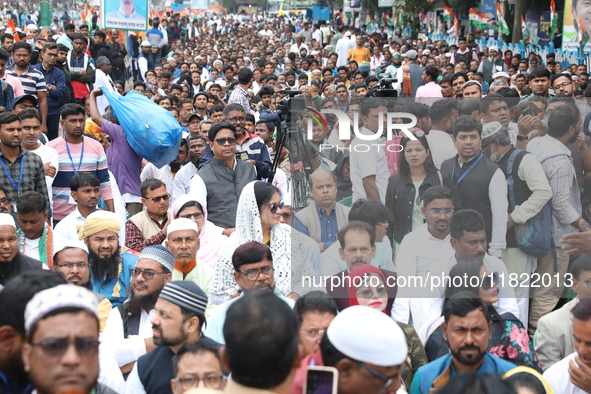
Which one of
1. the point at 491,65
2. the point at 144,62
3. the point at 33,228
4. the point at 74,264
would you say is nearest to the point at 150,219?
the point at 33,228

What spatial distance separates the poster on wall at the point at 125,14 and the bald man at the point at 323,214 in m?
9.08

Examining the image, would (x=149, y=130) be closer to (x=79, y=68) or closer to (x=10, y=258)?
(x=10, y=258)

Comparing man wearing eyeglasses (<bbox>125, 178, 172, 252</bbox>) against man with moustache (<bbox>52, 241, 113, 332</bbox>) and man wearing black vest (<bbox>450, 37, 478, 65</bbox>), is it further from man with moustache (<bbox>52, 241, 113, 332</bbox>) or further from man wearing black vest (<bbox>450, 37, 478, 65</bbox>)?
man wearing black vest (<bbox>450, 37, 478, 65</bbox>)

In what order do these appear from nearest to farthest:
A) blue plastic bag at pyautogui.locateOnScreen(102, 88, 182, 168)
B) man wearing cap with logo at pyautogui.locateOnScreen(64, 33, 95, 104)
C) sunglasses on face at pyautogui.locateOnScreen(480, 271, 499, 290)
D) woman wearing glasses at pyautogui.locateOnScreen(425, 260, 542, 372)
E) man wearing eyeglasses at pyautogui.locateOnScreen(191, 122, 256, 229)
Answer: woman wearing glasses at pyautogui.locateOnScreen(425, 260, 542, 372) < sunglasses on face at pyautogui.locateOnScreen(480, 271, 499, 290) < man wearing eyeglasses at pyautogui.locateOnScreen(191, 122, 256, 229) < blue plastic bag at pyautogui.locateOnScreen(102, 88, 182, 168) < man wearing cap with logo at pyautogui.locateOnScreen(64, 33, 95, 104)

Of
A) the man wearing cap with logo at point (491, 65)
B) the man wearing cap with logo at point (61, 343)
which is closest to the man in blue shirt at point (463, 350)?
the man wearing cap with logo at point (61, 343)

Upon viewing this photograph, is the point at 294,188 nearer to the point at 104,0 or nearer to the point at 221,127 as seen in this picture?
the point at 221,127

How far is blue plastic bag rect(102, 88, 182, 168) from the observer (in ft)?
21.4

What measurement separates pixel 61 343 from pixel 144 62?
14.5m

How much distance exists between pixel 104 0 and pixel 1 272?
9.15 m

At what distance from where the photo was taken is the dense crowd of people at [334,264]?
2.39m

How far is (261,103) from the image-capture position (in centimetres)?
1088

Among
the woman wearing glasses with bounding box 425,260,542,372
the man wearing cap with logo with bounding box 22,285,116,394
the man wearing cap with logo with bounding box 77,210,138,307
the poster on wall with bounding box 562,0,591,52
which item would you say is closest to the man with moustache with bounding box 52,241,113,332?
the man wearing cap with logo with bounding box 77,210,138,307

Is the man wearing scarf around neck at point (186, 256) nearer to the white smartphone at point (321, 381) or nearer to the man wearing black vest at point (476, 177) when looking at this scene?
the man wearing black vest at point (476, 177)

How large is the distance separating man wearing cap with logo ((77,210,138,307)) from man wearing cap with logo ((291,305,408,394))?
7.68ft
